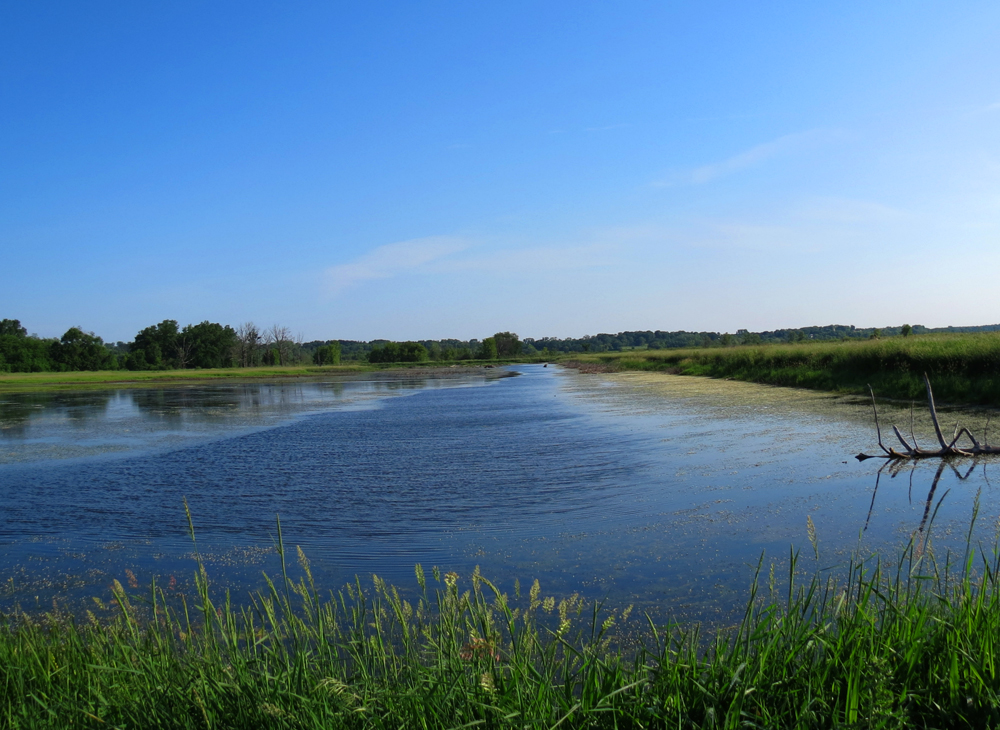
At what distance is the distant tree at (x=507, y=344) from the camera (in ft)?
485

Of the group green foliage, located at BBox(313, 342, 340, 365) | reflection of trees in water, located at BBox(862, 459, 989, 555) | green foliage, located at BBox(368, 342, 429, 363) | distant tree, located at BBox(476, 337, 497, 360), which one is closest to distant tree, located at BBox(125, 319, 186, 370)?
green foliage, located at BBox(313, 342, 340, 365)

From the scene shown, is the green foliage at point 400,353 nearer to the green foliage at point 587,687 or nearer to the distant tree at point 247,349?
the distant tree at point 247,349

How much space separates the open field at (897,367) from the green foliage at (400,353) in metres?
91.9

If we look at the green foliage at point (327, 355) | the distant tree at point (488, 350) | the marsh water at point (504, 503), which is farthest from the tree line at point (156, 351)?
the marsh water at point (504, 503)

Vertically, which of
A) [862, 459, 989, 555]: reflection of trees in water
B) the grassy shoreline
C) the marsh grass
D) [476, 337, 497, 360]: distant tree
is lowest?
[862, 459, 989, 555]: reflection of trees in water

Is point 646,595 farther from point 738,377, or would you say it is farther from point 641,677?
point 738,377

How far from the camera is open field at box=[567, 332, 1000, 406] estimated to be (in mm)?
18078

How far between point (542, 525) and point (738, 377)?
30180 mm

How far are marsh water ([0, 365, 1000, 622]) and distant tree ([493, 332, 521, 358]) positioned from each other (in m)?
129

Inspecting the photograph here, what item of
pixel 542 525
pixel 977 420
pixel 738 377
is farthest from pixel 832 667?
pixel 738 377

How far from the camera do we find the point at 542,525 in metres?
7.99

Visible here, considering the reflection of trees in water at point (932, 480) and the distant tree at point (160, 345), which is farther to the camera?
the distant tree at point (160, 345)

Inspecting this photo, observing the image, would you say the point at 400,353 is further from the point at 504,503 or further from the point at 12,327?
the point at 504,503

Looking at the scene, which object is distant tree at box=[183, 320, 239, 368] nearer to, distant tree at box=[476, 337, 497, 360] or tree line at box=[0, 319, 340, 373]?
tree line at box=[0, 319, 340, 373]
